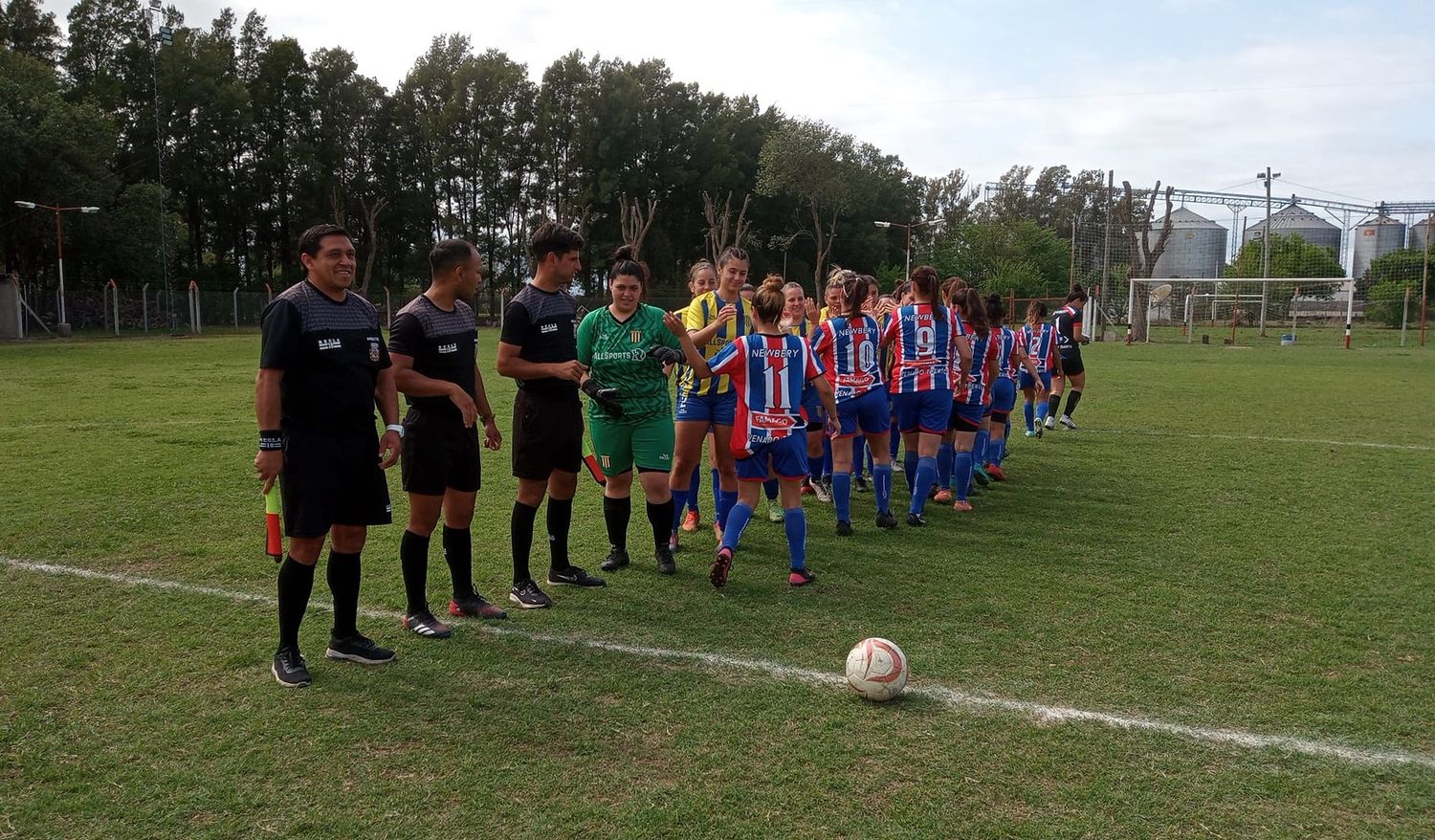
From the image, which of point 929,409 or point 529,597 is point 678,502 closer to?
point 529,597

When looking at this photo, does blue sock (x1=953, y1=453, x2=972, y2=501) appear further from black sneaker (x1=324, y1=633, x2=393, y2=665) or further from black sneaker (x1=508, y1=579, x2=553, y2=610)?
black sneaker (x1=324, y1=633, x2=393, y2=665)

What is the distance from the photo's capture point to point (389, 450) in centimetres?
450

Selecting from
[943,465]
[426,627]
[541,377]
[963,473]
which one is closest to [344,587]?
[426,627]

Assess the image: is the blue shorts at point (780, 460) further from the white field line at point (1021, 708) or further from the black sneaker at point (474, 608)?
the black sneaker at point (474, 608)

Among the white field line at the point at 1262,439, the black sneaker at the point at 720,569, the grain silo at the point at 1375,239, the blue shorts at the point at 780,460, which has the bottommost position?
the black sneaker at the point at 720,569

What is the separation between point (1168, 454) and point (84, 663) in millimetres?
10666

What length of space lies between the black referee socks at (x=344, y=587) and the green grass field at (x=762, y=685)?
0.66 feet

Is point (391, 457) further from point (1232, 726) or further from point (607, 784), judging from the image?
point (1232, 726)

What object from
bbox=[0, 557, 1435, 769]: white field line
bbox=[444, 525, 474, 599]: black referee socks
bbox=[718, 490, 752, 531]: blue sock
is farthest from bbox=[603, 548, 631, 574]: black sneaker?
bbox=[0, 557, 1435, 769]: white field line

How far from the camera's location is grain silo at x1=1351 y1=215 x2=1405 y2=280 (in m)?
57.8

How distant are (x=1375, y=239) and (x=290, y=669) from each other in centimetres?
7268

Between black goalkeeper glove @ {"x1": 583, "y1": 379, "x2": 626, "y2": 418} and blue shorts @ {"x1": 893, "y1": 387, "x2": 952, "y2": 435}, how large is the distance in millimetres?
2956

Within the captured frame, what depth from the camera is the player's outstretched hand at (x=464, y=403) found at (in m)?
4.80

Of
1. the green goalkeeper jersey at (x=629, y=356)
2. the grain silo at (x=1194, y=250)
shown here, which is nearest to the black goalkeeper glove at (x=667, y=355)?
the green goalkeeper jersey at (x=629, y=356)
